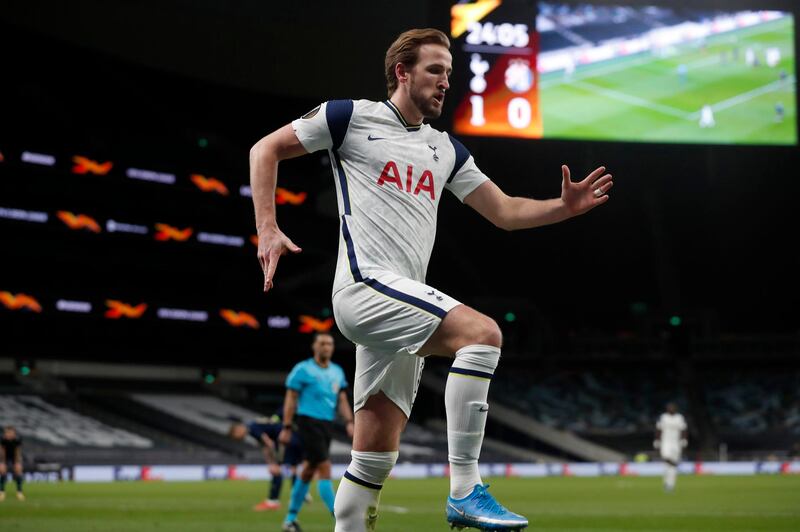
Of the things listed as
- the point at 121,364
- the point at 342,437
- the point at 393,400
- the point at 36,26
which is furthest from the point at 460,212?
the point at 393,400

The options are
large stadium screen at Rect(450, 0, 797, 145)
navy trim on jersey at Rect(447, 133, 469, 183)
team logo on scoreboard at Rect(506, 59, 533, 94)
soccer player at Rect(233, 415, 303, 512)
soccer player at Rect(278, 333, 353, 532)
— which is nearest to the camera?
navy trim on jersey at Rect(447, 133, 469, 183)

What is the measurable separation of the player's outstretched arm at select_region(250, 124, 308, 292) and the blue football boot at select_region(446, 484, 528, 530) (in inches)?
52.9

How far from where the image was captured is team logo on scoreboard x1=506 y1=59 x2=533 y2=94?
34.2 metres

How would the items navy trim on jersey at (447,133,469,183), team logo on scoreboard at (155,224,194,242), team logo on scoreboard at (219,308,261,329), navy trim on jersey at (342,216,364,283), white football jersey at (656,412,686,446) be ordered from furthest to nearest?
team logo on scoreboard at (219,308,261,329), team logo on scoreboard at (155,224,194,242), white football jersey at (656,412,686,446), navy trim on jersey at (447,133,469,183), navy trim on jersey at (342,216,364,283)

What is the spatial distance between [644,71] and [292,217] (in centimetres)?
1559

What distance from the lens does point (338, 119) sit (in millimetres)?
5480

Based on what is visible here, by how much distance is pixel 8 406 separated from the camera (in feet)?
125

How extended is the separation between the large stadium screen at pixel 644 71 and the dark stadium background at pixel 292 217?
1.45 m

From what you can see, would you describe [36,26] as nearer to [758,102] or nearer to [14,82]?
[14,82]

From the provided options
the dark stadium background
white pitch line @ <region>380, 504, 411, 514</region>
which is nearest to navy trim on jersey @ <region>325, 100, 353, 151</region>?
white pitch line @ <region>380, 504, 411, 514</region>

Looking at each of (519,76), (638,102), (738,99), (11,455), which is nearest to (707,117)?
(738,99)

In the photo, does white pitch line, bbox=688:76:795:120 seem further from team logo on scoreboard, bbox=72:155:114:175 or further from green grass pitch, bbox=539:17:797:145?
team logo on scoreboard, bbox=72:155:114:175

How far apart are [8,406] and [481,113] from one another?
1984 cm

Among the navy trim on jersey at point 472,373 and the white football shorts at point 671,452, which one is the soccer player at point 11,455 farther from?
the navy trim on jersey at point 472,373
